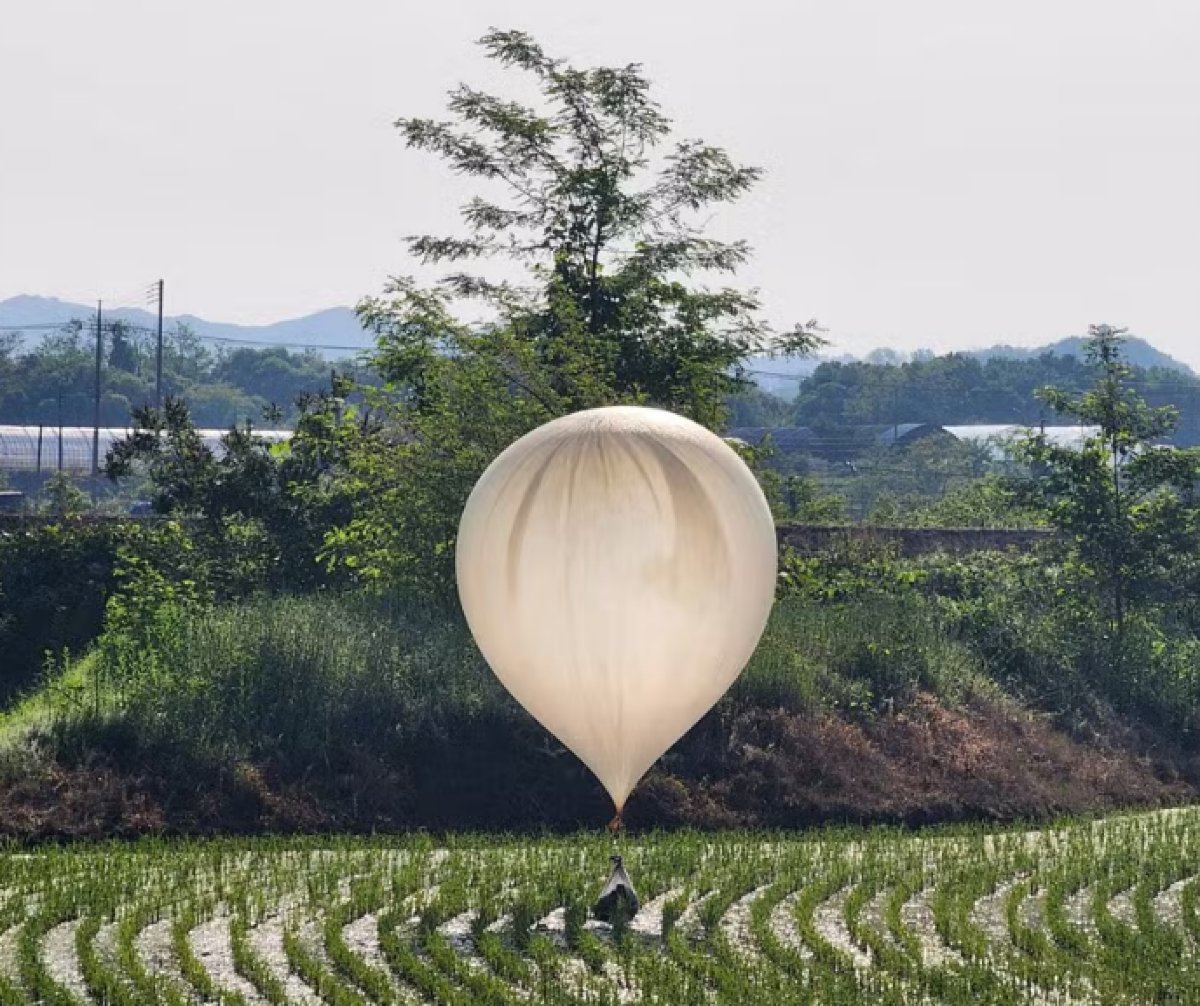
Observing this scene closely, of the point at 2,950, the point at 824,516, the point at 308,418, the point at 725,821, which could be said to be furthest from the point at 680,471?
the point at 824,516

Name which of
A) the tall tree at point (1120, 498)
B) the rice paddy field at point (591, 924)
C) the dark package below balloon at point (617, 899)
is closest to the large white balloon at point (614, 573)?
the dark package below balloon at point (617, 899)

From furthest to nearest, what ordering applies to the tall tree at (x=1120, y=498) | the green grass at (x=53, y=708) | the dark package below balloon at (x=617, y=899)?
the tall tree at (x=1120, y=498) → the green grass at (x=53, y=708) → the dark package below balloon at (x=617, y=899)

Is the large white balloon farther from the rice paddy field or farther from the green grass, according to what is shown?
the green grass

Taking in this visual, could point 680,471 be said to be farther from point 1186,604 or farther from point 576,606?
point 1186,604

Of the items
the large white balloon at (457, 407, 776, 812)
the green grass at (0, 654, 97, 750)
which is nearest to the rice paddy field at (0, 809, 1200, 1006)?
the large white balloon at (457, 407, 776, 812)

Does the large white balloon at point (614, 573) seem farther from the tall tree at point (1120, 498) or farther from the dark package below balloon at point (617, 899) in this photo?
the tall tree at point (1120, 498)

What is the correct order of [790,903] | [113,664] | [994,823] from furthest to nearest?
[113,664] → [994,823] → [790,903]

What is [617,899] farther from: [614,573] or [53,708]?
[53,708]
